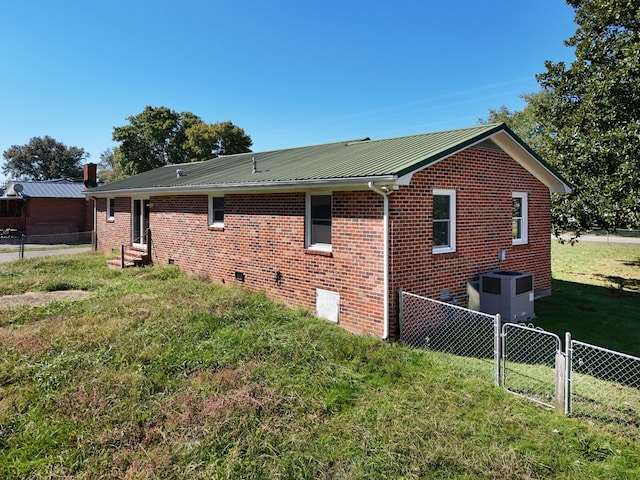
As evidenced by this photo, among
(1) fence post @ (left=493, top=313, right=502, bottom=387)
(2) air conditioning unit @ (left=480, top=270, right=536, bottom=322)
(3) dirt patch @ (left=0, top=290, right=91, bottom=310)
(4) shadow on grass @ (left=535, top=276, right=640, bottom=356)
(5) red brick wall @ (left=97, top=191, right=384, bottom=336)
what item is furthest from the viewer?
(3) dirt patch @ (left=0, top=290, right=91, bottom=310)

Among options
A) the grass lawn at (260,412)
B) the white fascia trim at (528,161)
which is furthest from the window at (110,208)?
the white fascia trim at (528,161)

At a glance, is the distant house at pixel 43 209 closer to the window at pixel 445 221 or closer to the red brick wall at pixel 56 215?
the red brick wall at pixel 56 215

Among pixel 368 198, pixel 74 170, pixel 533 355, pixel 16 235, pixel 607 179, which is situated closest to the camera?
pixel 533 355

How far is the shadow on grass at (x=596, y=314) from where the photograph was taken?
7.96m

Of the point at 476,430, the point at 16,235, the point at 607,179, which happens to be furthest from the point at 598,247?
the point at 16,235

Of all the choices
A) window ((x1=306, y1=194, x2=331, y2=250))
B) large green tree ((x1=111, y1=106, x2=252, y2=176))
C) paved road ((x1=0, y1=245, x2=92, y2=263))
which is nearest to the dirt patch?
window ((x1=306, y1=194, x2=331, y2=250))

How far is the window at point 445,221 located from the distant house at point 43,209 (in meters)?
24.6

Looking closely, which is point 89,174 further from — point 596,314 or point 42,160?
point 42,160

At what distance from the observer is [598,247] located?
23766mm

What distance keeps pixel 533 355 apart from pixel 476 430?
3.33 m

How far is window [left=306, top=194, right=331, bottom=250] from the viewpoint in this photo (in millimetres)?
8664

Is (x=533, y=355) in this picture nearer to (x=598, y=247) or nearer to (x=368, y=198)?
(x=368, y=198)

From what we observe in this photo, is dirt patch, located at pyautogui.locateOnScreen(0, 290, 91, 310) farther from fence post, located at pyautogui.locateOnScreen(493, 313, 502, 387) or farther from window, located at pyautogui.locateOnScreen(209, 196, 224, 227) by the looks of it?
fence post, located at pyautogui.locateOnScreen(493, 313, 502, 387)

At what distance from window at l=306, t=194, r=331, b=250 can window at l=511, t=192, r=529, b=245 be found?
5.32 m
